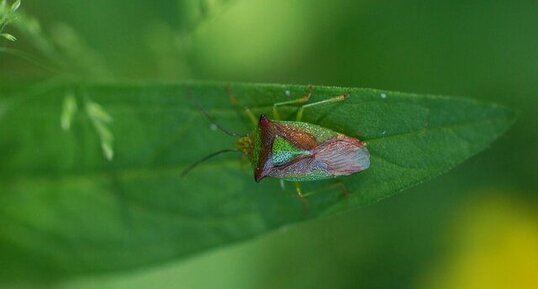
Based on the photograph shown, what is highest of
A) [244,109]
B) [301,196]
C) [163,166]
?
[244,109]

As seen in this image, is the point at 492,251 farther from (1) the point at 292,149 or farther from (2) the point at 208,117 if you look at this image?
(2) the point at 208,117

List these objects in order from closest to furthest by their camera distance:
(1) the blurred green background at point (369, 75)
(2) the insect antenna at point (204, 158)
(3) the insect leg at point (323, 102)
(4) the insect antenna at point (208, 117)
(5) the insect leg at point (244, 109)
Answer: (3) the insect leg at point (323, 102)
(5) the insect leg at point (244, 109)
(4) the insect antenna at point (208, 117)
(2) the insect antenna at point (204, 158)
(1) the blurred green background at point (369, 75)

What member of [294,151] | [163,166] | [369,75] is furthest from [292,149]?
[369,75]

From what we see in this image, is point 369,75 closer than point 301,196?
No

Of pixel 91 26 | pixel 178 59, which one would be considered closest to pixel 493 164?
pixel 178 59

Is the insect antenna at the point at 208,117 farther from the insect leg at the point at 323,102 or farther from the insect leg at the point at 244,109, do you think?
the insect leg at the point at 323,102

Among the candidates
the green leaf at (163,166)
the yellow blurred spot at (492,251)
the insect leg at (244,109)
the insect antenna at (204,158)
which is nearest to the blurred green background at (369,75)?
the yellow blurred spot at (492,251)

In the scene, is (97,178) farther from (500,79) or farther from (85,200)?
(500,79)
